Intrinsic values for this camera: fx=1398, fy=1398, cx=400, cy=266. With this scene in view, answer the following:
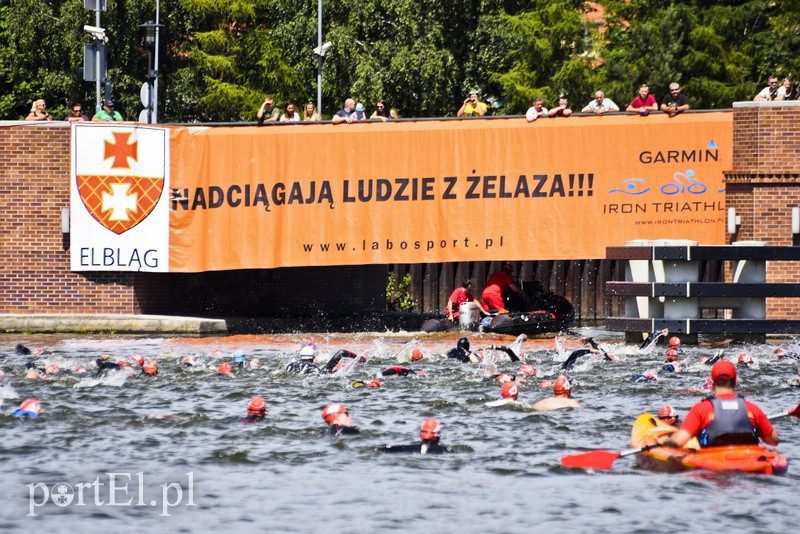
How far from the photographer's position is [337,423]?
54.6ft

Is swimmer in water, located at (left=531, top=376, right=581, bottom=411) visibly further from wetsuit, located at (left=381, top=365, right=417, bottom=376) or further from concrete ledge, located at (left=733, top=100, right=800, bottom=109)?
concrete ledge, located at (left=733, top=100, right=800, bottom=109)

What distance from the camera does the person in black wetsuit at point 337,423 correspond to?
16.7m

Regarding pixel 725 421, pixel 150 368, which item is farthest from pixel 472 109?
pixel 725 421

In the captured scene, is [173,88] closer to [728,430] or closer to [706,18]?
[706,18]

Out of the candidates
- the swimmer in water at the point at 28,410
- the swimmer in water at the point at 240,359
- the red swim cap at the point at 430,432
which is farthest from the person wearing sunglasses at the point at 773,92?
the swimmer in water at the point at 28,410

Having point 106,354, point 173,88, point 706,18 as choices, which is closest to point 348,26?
point 173,88

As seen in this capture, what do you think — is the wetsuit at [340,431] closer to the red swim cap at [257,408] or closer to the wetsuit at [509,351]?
the red swim cap at [257,408]

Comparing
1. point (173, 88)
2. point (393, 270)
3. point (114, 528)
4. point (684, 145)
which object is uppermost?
point (173, 88)

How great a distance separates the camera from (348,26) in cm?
4672

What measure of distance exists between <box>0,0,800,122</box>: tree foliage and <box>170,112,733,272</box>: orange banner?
1616cm

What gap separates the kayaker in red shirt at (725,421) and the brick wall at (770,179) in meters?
13.1

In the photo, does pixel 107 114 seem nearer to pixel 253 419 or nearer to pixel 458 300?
pixel 458 300

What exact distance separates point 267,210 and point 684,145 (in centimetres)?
844

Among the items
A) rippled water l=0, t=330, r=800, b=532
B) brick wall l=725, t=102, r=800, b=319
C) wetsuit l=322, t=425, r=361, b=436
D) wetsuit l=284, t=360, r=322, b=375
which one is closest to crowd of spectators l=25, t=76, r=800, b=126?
brick wall l=725, t=102, r=800, b=319
